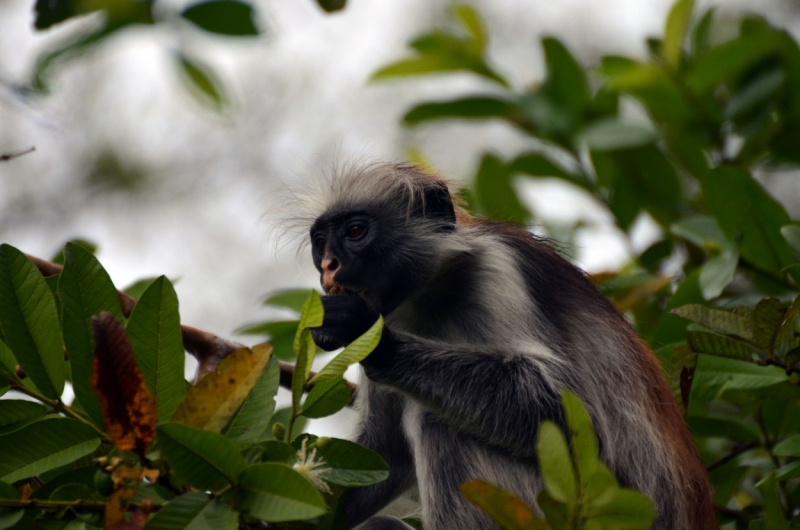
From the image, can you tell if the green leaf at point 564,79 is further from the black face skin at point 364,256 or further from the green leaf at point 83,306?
the green leaf at point 83,306

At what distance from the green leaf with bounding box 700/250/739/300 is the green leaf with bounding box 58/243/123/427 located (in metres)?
2.50

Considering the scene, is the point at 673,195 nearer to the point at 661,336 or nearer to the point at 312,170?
the point at 661,336

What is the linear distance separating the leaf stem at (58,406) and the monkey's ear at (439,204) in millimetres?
2826

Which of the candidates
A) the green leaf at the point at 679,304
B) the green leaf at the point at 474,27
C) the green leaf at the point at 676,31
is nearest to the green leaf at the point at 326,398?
the green leaf at the point at 679,304

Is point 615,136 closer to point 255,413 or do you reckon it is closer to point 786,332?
point 786,332

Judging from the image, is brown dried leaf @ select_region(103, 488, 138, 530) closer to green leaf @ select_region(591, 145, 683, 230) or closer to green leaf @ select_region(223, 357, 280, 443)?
green leaf @ select_region(223, 357, 280, 443)

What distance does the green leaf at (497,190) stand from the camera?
570 cm

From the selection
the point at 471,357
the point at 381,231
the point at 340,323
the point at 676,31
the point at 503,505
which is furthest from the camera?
the point at 676,31

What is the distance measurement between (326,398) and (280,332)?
2.08 meters

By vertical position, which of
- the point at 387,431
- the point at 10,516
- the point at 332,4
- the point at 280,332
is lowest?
the point at 387,431

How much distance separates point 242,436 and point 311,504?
43 centimetres

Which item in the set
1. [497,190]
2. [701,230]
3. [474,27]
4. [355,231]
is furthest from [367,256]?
[474,27]

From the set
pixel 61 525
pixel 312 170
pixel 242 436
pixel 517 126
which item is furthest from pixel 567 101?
pixel 61 525

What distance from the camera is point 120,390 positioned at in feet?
6.81
